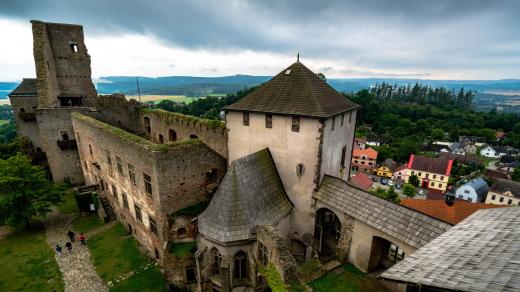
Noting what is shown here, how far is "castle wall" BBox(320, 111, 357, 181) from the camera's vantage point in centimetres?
1722

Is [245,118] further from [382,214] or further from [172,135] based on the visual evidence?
[172,135]

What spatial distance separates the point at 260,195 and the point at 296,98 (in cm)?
687

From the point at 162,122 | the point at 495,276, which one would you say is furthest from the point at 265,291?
the point at 162,122

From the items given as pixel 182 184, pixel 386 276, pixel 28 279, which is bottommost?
pixel 28 279

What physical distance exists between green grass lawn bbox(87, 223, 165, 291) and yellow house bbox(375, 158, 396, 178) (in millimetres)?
80126

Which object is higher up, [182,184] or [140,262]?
[182,184]

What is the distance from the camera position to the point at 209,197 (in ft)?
70.8

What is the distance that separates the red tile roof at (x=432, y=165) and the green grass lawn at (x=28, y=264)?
8493cm

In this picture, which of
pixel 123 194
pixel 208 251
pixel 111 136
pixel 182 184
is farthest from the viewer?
pixel 123 194

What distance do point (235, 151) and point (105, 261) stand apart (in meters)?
14.5

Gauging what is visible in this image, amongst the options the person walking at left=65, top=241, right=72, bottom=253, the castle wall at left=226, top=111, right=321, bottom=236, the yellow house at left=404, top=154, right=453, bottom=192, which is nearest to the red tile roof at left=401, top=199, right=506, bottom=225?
the castle wall at left=226, top=111, right=321, bottom=236

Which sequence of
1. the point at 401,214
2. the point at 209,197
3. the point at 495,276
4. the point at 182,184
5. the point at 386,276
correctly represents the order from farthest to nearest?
the point at 209,197, the point at 182,184, the point at 401,214, the point at 386,276, the point at 495,276

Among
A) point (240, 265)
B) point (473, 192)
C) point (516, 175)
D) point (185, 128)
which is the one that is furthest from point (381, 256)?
point (516, 175)

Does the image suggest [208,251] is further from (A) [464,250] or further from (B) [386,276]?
(A) [464,250]
